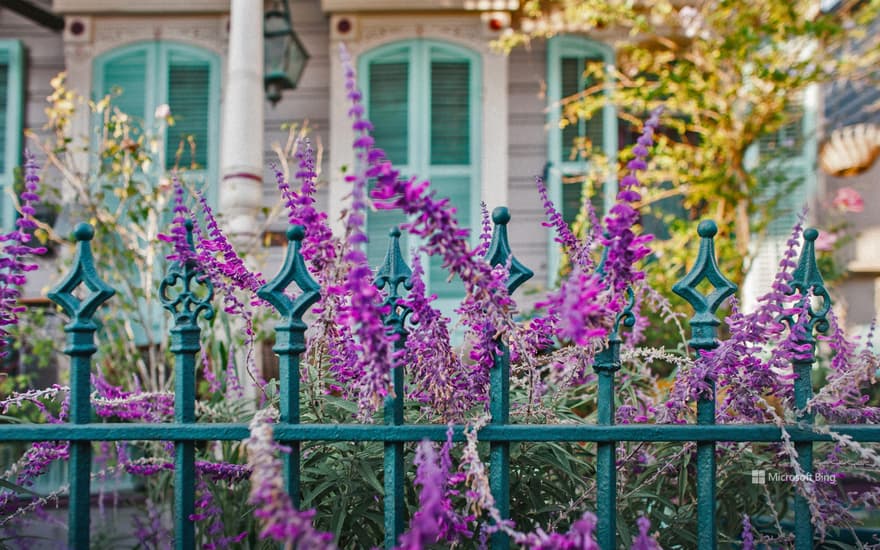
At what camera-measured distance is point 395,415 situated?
1.32m

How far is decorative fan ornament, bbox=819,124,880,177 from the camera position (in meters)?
5.39

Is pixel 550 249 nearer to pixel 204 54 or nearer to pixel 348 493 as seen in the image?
pixel 204 54

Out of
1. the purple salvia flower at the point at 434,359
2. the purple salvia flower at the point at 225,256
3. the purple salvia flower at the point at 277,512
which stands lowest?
the purple salvia flower at the point at 277,512

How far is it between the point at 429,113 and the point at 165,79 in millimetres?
2334

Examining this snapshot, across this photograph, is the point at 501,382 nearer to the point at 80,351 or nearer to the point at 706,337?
the point at 706,337

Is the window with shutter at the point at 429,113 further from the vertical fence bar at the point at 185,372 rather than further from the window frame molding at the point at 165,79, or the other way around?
the vertical fence bar at the point at 185,372

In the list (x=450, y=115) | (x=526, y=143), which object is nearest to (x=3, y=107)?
(x=450, y=115)

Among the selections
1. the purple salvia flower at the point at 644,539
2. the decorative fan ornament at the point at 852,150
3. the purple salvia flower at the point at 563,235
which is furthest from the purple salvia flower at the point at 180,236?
the decorative fan ornament at the point at 852,150

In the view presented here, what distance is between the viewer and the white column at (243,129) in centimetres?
385

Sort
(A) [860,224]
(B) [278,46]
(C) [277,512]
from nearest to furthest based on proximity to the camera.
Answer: (C) [277,512] < (B) [278,46] < (A) [860,224]

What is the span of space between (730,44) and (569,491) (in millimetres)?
4336

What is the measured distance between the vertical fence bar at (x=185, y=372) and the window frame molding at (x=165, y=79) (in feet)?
16.5

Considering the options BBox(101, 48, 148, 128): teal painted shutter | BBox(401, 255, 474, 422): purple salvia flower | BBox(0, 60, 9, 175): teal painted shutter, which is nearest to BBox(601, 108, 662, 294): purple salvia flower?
BBox(401, 255, 474, 422): purple salvia flower

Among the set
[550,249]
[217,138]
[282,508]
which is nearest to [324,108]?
[217,138]
